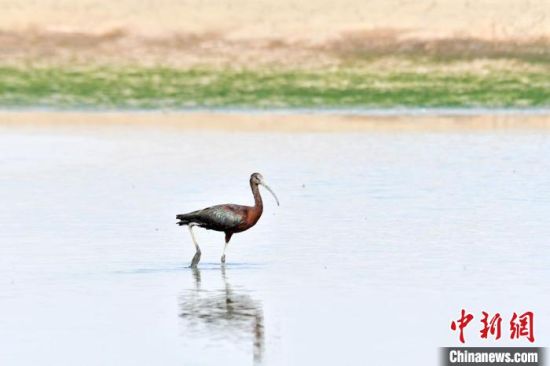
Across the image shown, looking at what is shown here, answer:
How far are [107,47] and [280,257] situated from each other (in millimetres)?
34093

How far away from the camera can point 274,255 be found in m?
17.3

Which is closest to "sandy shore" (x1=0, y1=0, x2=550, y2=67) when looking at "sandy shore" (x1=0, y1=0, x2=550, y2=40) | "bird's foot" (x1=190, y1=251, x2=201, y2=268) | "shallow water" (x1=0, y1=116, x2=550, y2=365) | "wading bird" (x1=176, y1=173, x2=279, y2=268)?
"sandy shore" (x1=0, y1=0, x2=550, y2=40)

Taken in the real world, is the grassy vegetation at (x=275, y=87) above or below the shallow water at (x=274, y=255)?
above

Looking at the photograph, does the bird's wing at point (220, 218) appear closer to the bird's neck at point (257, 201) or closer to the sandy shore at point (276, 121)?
the bird's neck at point (257, 201)

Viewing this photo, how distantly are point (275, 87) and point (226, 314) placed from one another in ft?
101

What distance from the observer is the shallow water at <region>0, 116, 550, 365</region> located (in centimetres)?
1267

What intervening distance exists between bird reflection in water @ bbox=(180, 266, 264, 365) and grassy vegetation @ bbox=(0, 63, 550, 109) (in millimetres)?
26744

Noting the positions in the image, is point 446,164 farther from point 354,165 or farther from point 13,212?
point 13,212

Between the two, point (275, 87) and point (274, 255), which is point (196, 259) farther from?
point (275, 87)

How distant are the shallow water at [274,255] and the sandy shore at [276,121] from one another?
5109 mm

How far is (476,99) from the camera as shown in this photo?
42.0 m

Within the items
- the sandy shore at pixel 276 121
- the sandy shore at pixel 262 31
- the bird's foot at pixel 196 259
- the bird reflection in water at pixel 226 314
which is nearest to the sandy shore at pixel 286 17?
the sandy shore at pixel 262 31

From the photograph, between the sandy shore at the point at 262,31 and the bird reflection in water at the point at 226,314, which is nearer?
the bird reflection in water at the point at 226,314

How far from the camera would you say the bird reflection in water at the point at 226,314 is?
12.9 meters
